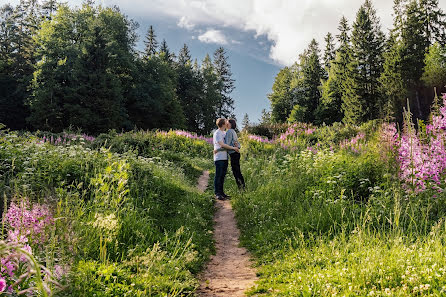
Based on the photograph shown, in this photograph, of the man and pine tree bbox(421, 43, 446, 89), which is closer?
the man

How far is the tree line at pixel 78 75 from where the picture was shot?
30.1 meters

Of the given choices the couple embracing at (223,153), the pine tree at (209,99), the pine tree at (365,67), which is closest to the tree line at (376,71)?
Result: the pine tree at (365,67)

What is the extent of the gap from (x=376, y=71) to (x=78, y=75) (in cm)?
3567

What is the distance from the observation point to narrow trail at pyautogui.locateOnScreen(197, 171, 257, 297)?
153 inches

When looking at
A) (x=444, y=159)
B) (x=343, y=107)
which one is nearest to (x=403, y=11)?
(x=343, y=107)

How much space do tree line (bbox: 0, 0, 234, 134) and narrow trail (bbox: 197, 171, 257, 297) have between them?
1029 inches

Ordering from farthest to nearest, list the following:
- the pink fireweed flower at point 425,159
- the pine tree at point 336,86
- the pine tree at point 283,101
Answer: the pine tree at point 283,101 < the pine tree at point 336,86 < the pink fireweed flower at point 425,159

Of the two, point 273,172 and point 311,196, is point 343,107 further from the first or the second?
point 311,196

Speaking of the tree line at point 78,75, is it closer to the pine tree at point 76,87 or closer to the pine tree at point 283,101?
the pine tree at point 76,87

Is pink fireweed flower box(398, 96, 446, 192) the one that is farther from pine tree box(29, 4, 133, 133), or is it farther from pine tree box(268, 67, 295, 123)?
pine tree box(268, 67, 295, 123)

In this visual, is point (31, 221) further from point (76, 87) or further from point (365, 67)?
point (365, 67)

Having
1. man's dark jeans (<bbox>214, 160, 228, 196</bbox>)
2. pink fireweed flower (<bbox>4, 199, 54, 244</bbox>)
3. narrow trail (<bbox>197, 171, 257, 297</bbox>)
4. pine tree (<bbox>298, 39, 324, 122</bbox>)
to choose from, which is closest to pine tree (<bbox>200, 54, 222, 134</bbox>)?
pine tree (<bbox>298, 39, 324, 122</bbox>)

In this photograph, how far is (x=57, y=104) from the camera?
3098 centimetres

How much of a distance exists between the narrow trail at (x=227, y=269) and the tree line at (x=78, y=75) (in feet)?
85.7
